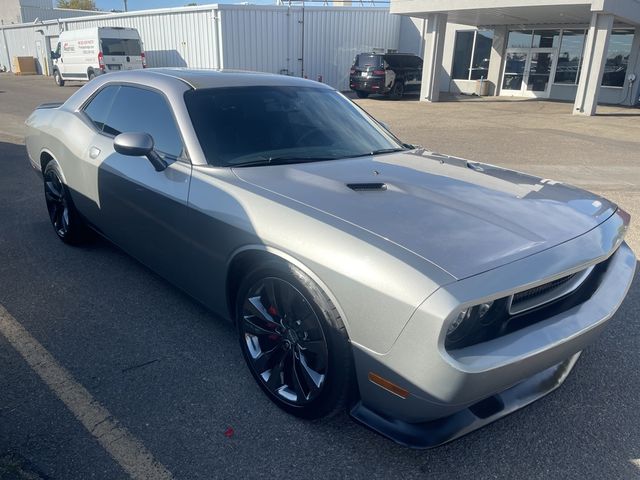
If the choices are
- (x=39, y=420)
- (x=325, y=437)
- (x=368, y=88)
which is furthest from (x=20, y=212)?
(x=368, y=88)

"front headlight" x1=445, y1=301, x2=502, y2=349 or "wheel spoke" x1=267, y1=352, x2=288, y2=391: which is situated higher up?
"front headlight" x1=445, y1=301, x2=502, y2=349

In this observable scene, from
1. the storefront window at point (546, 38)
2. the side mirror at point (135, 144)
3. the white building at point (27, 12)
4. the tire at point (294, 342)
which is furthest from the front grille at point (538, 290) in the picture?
the white building at point (27, 12)

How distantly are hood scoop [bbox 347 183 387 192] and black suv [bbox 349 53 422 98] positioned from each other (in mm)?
19073

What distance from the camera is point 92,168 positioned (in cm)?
395

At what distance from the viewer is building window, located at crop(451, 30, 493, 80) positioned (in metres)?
25.0

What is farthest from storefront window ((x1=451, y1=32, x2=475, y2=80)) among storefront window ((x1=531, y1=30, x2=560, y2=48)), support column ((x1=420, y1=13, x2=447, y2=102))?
support column ((x1=420, y1=13, x2=447, y2=102))

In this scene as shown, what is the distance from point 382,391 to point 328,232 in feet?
2.31

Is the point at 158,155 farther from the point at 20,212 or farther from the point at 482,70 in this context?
the point at 482,70

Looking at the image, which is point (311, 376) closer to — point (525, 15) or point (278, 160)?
point (278, 160)

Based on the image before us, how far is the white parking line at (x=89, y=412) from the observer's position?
7.52ft

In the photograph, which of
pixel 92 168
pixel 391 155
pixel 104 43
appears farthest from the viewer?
pixel 104 43

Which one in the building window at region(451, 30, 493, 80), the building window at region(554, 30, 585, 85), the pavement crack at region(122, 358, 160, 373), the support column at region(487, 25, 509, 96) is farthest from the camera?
the building window at region(451, 30, 493, 80)

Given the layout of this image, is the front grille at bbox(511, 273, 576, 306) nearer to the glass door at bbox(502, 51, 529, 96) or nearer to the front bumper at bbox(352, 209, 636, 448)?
the front bumper at bbox(352, 209, 636, 448)

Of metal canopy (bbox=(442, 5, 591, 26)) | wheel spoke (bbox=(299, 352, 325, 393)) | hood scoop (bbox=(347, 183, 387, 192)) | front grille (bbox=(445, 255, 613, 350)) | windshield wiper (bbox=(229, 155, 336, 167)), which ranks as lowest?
wheel spoke (bbox=(299, 352, 325, 393))
